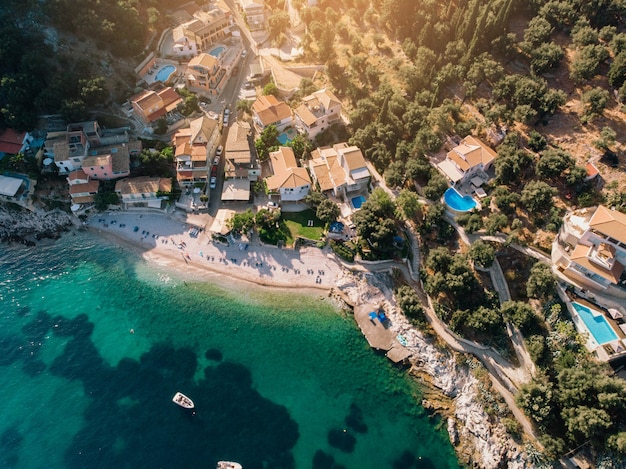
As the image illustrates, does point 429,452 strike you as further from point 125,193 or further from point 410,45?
point 410,45

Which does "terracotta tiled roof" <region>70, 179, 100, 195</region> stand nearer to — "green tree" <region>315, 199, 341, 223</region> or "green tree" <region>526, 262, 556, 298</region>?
"green tree" <region>315, 199, 341, 223</region>

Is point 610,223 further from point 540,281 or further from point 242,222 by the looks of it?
point 242,222

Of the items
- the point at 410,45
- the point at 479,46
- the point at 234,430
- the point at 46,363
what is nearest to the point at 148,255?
the point at 46,363

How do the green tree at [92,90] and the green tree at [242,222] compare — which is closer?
the green tree at [242,222]

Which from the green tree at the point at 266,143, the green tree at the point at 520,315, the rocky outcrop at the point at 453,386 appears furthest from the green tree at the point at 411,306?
the green tree at the point at 266,143

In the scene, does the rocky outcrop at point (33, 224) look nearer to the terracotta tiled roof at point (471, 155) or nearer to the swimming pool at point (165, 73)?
the swimming pool at point (165, 73)

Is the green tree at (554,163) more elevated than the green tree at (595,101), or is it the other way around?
the green tree at (595,101)

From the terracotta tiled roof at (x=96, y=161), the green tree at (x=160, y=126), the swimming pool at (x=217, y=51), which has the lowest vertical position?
the terracotta tiled roof at (x=96, y=161)
